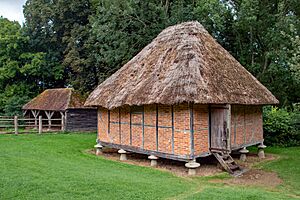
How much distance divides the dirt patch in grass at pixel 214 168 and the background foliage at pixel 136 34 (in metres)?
5.48

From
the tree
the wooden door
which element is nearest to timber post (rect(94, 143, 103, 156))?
the wooden door

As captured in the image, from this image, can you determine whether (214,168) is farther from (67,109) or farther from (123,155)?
(67,109)

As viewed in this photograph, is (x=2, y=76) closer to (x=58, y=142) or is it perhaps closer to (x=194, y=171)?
(x=58, y=142)

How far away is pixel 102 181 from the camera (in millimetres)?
9328

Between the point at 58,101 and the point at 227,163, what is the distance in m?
16.2

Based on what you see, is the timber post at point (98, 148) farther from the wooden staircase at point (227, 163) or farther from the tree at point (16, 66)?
the tree at point (16, 66)

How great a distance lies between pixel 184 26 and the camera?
14961 millimetres

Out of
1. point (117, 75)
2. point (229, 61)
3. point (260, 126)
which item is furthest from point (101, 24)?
point (260, 126)

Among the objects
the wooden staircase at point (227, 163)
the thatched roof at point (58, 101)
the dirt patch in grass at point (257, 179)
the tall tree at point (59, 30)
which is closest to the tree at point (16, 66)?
the tall tree at point (59, 30)

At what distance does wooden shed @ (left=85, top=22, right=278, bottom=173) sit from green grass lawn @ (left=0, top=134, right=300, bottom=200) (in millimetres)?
1285

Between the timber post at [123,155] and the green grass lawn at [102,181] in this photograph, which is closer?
the green grass lawn at [102,181]

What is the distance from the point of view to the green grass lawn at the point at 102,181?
8.29 meters

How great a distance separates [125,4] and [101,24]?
2314 millimetres

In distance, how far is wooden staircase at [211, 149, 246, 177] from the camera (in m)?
11.7
